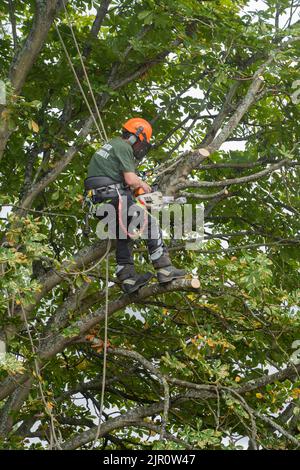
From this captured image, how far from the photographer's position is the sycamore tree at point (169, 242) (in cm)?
827

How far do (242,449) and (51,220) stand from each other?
4.41 meters

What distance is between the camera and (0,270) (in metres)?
7.92

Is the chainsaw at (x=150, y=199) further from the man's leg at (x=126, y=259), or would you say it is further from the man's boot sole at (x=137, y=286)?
the man's boot sole at (x=137, y=286)

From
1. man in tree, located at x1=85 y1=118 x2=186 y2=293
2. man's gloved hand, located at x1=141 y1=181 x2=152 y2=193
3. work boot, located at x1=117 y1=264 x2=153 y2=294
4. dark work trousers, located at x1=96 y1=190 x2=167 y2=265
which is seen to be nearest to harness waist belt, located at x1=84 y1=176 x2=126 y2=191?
man in tree, located at x1=85 y1=118 x2=186 y2=293

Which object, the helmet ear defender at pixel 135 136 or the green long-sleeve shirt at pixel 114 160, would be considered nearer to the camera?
the green long-sleeve shirt at pixel 114 160

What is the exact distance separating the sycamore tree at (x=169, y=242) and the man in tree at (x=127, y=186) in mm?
168

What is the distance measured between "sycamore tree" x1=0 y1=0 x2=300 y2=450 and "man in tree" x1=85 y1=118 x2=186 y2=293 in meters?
0.17

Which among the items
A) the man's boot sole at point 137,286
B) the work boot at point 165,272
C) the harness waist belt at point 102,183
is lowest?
the man's boot sole at point 137,286

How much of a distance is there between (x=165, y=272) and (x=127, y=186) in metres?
0.90

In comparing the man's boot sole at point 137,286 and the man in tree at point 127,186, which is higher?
the man in tree at point 127,186

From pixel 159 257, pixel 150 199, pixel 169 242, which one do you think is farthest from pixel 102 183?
pixel 169 242

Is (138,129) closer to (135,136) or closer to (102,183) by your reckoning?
(135,136)

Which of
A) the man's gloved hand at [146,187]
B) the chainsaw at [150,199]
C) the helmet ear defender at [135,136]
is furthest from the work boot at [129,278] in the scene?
the helmet ear defender at [135,136]

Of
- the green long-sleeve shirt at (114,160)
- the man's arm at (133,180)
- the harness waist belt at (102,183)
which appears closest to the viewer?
the man's arm at (133,180)
